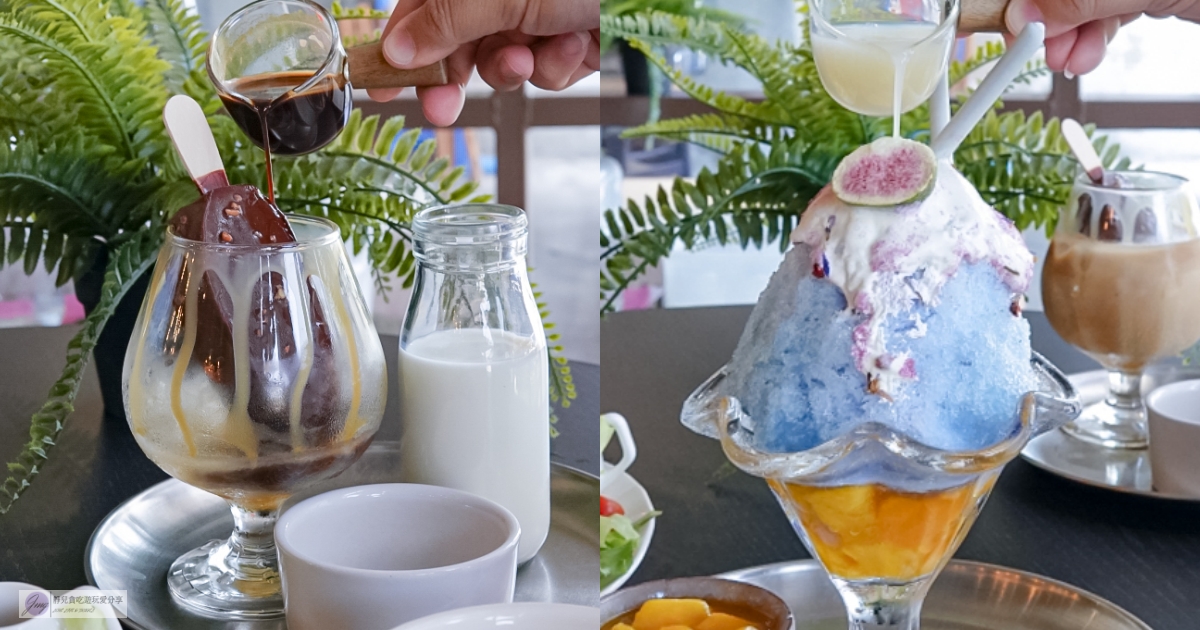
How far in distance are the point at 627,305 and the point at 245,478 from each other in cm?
100

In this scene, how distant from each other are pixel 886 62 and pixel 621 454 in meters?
0.30

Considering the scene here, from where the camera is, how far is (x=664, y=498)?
618mm

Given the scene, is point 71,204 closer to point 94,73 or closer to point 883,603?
point 94,73

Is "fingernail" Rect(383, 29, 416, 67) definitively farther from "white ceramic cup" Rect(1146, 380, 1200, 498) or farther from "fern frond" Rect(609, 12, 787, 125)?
"white ceramic cup" Rect(1146, 380, 1200, 498)

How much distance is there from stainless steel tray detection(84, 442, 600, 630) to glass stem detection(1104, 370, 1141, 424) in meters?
0.39

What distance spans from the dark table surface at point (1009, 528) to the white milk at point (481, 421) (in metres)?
0.08

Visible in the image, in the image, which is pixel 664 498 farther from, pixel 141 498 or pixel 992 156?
pixel 992 156

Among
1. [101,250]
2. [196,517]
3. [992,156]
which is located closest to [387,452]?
[196,517]

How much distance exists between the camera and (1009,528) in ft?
1.90

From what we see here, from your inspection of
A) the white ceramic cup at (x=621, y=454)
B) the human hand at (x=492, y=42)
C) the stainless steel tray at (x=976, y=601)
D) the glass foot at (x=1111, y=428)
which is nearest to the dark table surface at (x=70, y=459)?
the white ceramic cup at (x=621, y=454)

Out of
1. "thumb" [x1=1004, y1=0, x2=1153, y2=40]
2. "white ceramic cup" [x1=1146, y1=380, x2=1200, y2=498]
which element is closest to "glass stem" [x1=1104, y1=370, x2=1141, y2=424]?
"white ceramic cup" [x1=1146, y1=380, x2=1200, y2=498]

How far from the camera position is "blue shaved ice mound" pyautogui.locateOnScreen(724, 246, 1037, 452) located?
1.21ft

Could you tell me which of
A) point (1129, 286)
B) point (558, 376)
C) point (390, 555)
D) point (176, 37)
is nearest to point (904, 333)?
point (390, 555)

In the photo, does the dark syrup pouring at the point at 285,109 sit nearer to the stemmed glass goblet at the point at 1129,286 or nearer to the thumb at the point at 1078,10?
the thumb at the point at 1078,10
